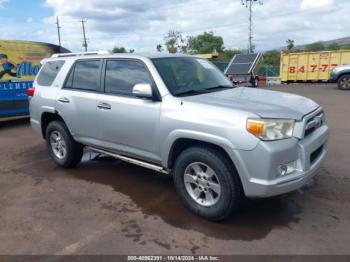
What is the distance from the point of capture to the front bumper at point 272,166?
322cm

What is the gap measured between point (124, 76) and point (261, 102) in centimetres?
188

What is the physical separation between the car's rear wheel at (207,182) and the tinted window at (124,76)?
3.81ft

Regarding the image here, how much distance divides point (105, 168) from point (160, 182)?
1.24 meters

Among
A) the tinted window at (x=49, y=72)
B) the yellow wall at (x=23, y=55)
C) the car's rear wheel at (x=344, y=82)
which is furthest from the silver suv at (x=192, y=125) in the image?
the car's rear wheel at (x=344, y=82)

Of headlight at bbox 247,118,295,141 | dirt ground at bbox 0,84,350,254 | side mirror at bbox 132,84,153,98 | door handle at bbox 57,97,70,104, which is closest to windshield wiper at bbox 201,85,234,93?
side mirror at bbox 132,84,153,98

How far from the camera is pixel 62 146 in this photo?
19.0 feet

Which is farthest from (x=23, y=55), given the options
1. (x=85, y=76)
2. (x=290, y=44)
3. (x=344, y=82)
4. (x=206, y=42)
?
(x=206, y=42)

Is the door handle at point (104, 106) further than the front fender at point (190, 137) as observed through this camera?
Yes

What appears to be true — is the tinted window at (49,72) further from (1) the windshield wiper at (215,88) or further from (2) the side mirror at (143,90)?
(1) the windshield wiper at (215,88)

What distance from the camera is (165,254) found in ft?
10.6

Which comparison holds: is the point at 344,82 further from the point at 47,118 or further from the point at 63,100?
the point at 63,100

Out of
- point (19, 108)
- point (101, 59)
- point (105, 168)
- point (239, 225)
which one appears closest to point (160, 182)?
point (105, 168)

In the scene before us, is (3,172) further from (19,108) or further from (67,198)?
(19,108)

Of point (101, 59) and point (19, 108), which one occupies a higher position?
point (101, 59)
